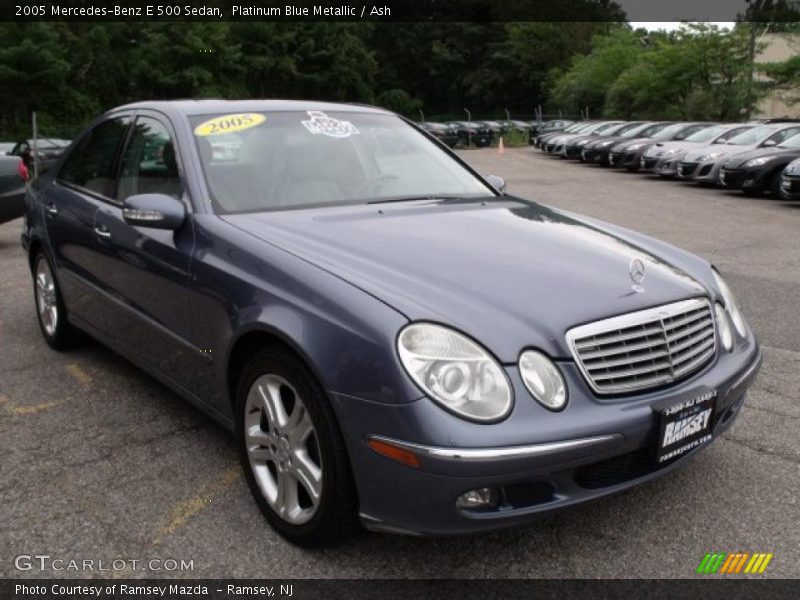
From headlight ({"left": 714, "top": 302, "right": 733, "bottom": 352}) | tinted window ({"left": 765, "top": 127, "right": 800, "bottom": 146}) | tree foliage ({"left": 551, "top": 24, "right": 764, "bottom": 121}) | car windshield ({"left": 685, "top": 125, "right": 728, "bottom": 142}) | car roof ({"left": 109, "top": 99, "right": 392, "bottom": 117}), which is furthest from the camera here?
tree foliage ({"left": 551, "top": 24, "right": 764, "bottom": 121})

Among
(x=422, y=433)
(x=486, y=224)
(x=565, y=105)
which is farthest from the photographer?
(x=565, y=105)

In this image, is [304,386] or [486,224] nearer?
[304,386]

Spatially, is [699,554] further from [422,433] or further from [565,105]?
[565,105]

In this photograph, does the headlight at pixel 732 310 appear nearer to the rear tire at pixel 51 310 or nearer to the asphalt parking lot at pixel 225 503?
the asphalt parking lot at pixel 225 503

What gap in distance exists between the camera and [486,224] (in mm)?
3400

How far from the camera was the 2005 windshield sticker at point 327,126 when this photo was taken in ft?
12.8

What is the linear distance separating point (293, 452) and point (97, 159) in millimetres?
2512

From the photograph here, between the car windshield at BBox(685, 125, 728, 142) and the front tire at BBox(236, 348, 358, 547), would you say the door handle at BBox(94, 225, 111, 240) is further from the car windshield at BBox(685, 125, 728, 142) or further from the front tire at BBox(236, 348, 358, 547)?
the car windshield at BBox(685, 125, 728, 142)

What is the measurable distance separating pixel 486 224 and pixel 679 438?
122cm

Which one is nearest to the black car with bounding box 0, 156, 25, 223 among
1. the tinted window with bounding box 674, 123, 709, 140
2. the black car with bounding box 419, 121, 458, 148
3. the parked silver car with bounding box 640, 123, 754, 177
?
the parked silver car with bounding box 640, 123, 754, 177

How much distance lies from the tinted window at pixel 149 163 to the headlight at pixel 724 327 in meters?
2.23

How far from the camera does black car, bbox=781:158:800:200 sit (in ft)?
44.1

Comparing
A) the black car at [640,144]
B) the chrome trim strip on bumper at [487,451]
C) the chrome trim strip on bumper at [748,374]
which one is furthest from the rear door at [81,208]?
the black car at [640,144]

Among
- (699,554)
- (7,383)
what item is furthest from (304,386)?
(7,383)
